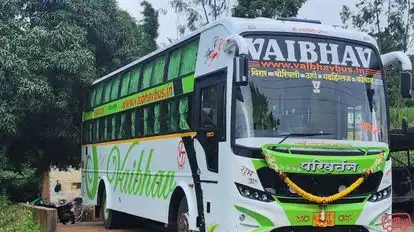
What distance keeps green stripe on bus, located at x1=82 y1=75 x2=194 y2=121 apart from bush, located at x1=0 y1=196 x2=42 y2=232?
2.94m

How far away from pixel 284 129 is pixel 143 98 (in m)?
4.53

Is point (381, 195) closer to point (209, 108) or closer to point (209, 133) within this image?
point (209, 133)

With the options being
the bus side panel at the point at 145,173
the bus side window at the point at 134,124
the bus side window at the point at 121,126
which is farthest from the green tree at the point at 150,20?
the bus side window at the point at 134,124

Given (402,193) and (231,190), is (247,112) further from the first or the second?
(402,193)

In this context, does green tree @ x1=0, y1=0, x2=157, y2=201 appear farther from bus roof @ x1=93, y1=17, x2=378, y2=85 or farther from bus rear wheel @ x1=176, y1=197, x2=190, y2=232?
bus roof @ x1=93, y1=17, x2=378, y2=85

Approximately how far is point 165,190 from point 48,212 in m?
2.78

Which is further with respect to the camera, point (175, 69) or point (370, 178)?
point (175, 69)

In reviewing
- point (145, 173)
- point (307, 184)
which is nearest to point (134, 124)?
point (145, 173)

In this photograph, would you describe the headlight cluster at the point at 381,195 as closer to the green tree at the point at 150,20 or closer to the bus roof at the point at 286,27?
the bus roof at the point at 286,27

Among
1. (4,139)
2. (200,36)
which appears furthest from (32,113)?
(200,36)

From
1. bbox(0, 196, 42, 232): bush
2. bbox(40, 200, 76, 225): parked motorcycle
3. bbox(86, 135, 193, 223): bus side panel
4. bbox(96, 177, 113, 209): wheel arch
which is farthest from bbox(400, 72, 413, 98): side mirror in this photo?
bbox(40, 200, 76, 225): parked motorcycle

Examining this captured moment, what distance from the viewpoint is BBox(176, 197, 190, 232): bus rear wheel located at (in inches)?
357

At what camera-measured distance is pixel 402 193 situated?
16.9m

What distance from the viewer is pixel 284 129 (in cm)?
753
